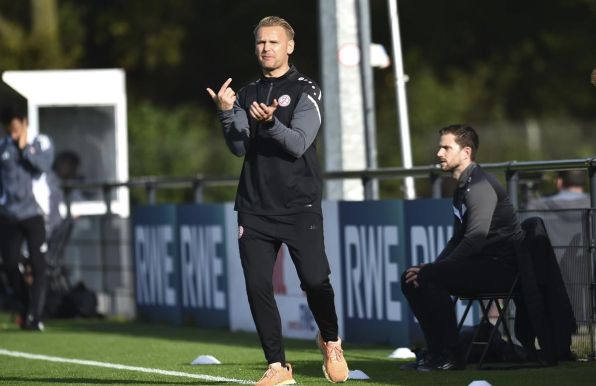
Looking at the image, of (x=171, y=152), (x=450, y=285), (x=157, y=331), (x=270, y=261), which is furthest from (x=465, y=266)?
(x=171, y=152)

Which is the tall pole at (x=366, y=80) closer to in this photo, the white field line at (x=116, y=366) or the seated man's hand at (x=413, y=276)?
the white field line at (x=116, y=366)

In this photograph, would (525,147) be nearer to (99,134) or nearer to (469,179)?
(99,134)

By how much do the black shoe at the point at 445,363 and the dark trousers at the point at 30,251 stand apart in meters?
5.83

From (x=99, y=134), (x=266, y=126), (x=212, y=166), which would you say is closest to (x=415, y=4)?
(x=212, y=166)

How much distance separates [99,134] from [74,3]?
1081 inches

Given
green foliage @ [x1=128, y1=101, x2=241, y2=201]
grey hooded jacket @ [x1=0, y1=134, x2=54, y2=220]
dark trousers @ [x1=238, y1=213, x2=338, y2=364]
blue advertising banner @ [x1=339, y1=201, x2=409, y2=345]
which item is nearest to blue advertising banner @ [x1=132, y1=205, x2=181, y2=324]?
grey hooded jacket @ [x1=0, y1=134, x2=54, y2=220]

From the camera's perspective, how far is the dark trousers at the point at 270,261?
897 centimetres

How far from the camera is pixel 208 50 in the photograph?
52.5m

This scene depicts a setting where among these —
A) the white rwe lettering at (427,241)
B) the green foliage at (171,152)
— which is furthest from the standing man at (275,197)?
the green foliage at (171,152)

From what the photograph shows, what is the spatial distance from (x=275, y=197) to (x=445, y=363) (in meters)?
1.60

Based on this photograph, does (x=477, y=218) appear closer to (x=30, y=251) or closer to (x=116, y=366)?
(x=116, y=366)

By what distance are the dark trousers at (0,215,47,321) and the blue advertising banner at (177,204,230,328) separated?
1.29 meters

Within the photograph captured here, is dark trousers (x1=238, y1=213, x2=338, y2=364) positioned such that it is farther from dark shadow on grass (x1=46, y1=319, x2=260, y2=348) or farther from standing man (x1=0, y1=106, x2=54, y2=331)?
standing man (x1=0, y1=106, x2=54, y2=331)

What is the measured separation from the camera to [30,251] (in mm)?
14836
